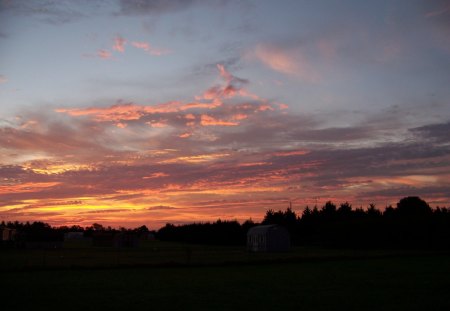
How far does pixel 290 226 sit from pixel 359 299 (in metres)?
85.2

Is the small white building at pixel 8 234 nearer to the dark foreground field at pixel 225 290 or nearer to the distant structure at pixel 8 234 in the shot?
the distant structure at pixel 8 234

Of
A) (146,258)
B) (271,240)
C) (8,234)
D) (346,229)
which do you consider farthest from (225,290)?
(8,234)

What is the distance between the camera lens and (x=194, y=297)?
1792 cm

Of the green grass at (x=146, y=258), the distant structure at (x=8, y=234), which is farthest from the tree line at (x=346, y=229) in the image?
the green grass at (x=146, y=258)

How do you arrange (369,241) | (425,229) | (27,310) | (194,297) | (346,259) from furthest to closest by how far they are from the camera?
(369,241) < (425,229) < (346,259) < (194,297) < (27,310)

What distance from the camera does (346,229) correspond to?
76312 mm

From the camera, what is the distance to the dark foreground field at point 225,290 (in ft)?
52.6

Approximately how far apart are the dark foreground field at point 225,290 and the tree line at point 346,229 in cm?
4195

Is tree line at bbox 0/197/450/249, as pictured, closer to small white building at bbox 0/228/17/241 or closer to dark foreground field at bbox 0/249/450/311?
small white building at bbox 0/228/17/241

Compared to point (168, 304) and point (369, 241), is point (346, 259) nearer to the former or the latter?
point (168, 304)

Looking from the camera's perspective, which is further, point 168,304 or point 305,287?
point 305,287

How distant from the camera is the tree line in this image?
66562mm

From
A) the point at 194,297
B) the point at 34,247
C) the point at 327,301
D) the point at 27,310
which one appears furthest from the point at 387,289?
the point at 34,247

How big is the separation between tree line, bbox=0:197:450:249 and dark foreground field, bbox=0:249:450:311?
41951 mm
